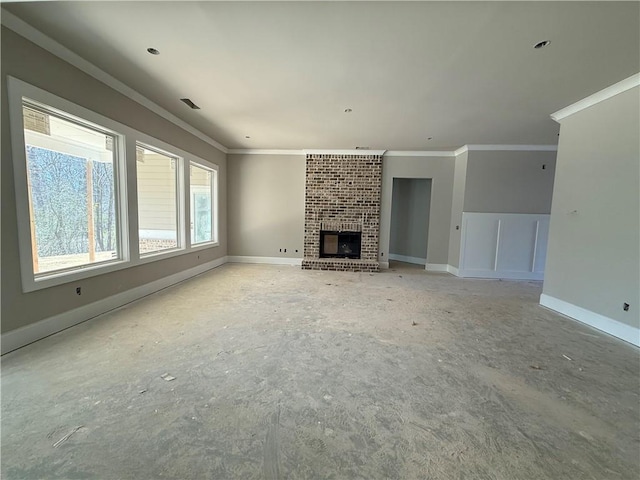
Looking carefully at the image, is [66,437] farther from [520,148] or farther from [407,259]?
[520,148]

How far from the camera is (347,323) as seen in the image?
2906mm

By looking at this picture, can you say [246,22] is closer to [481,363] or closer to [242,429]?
[242,429]

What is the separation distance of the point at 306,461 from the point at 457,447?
82cm

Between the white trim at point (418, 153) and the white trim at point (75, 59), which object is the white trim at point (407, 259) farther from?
the white trim at point (75, 59)

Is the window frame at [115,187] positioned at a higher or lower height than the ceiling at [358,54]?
lower

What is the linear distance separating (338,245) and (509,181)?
3896 mm

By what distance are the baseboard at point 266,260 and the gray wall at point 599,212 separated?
4795 millimetres

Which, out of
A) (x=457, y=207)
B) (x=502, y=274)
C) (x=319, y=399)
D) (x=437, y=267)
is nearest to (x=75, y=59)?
(x=319, y=399)

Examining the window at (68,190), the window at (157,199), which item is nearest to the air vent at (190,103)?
the window at (157,199)

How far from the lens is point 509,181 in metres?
5.25

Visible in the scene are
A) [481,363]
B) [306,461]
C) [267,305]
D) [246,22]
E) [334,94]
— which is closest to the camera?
[306,461]

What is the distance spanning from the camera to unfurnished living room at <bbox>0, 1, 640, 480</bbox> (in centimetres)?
138

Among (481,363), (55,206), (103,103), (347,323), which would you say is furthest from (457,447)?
(103,103)

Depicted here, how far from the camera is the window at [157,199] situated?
12.1 feet
